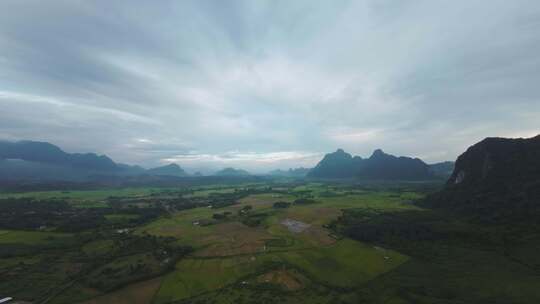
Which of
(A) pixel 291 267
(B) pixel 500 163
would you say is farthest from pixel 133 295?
(B) pixel 500 163

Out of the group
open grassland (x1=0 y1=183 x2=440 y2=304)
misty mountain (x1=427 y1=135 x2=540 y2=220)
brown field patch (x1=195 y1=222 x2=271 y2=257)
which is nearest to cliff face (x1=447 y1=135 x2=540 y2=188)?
misty mountain (x1=427 y1=135 x2=540 y2=220)

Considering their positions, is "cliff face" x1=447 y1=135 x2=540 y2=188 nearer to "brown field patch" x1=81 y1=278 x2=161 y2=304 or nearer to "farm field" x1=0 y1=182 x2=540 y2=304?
"farm field" x1=0 y1=182 x2=540 y2=304

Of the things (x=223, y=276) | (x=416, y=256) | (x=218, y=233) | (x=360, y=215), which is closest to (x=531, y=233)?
(x=416, y=256)

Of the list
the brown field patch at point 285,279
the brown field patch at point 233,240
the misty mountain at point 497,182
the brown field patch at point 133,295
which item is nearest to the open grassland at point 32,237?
the brown field patch at point 233,240

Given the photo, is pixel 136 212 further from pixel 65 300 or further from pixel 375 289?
pixel 375 289

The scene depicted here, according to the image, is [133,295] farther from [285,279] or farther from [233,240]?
[233,240]

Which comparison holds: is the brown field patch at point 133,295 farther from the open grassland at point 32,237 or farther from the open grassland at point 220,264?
the open grassland at point 32,237
